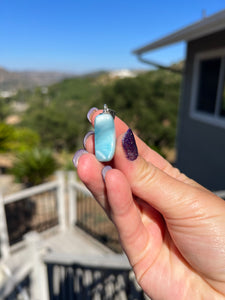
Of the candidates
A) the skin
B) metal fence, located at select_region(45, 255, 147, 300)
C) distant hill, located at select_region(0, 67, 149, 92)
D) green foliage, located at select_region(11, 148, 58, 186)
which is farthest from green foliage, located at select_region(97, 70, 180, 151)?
the skin

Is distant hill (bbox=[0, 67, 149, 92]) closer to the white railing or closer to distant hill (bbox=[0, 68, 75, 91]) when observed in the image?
distant hill (bbox=[0, 68, 75, 91])

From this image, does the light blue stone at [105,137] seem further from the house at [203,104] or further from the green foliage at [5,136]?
the green foliage at [5,136]

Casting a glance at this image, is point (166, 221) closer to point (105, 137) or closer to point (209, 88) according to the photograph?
point (105, 137)

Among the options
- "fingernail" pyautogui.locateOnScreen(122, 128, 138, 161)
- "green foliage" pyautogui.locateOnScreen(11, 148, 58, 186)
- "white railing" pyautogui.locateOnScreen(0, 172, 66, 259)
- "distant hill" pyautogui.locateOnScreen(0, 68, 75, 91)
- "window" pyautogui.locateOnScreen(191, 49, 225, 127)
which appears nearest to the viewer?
"fingernail" pyautogui.locateOnScreen(122, 128, 138, 161)

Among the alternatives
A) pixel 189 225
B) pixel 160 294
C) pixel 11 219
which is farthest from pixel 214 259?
pixel 11 219

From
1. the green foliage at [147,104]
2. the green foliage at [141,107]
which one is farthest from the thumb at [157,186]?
the green foliage at [147,104]

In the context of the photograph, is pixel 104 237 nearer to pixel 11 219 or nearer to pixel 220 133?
pixel 11 219
